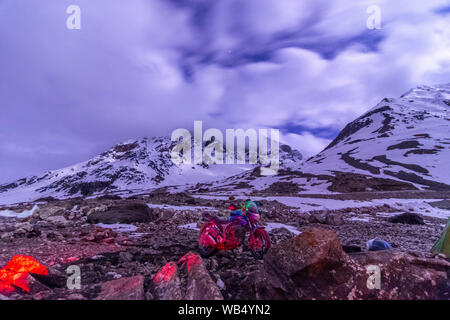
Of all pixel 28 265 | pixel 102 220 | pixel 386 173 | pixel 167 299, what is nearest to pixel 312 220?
pixel 102 220

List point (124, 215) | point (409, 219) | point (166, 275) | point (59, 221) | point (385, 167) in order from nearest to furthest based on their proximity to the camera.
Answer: point (166, 275) < point (59, 221) < point (124, 215) < point (409, 219) < point (385, 167)

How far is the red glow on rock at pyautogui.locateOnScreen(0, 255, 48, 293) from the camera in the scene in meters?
3.41

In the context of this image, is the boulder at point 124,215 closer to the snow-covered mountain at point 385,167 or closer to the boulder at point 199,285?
the boulder at point 199,285

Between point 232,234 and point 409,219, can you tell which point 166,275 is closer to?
point 232,234

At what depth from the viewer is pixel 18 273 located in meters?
3.52

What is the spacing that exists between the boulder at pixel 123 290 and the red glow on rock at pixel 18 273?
3.37 ft

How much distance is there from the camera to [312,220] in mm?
13242

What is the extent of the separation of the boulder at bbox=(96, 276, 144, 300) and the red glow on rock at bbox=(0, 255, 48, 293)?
1.03m

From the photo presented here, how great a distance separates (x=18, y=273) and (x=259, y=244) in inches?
176

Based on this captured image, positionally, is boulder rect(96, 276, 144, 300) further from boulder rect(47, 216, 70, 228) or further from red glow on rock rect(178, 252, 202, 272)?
boulder rect(47, 216, 70, 228)

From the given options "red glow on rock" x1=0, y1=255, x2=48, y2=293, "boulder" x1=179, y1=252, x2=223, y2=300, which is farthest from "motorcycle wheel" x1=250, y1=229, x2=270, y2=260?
"red glow on rock" x1=0, y1=255, x2=48, y2=293

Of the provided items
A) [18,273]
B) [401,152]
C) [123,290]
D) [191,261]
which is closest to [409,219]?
[191,261]

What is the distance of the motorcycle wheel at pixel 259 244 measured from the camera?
18.5 ft
